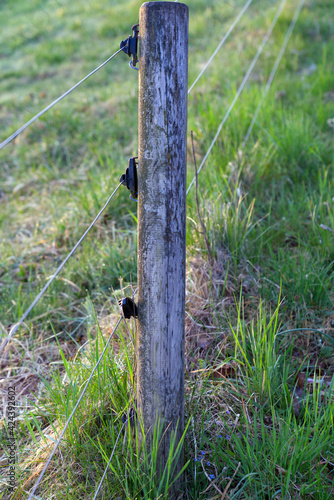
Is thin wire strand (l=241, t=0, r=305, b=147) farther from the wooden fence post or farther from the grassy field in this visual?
the wooden fence post

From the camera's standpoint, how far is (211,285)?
2.10m

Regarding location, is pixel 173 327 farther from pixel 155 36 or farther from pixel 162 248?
pixel 155 36

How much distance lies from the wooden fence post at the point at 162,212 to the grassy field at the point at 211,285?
18 cm

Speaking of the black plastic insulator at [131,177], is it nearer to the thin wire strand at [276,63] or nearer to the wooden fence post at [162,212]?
the wooden fence post at [162,212]

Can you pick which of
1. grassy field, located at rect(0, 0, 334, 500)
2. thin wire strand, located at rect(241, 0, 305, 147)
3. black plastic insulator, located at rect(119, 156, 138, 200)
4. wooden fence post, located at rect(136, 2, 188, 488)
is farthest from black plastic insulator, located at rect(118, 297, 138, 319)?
thin wire strand, located at rect(241, 0, 305, 147)

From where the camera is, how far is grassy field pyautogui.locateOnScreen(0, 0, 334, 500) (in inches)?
55.0

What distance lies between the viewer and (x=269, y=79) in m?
4.26

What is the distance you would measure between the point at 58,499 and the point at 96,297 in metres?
1.14

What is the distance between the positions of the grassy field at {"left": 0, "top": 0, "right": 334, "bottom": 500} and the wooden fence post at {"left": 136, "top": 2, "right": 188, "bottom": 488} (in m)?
0.18

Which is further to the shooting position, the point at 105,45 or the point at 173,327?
the point at 105,45

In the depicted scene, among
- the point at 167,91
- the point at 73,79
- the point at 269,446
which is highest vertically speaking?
the point at 73,79

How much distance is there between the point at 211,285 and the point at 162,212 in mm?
939

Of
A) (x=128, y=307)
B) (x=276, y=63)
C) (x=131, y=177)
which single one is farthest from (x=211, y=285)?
(x=276, y=63)

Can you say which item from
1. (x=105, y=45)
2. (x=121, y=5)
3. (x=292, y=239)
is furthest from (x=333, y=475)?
(x=121, y=5)
